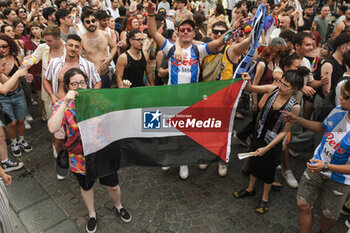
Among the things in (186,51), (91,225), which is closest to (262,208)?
(91,225)

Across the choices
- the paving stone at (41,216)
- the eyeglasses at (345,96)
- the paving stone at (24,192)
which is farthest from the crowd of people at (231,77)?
the paving stone at (41,216)

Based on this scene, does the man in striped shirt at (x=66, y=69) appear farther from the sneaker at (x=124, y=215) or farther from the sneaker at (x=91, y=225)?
the sneaker at (x=124, y=215)

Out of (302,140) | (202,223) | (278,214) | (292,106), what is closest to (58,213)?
(202,223)

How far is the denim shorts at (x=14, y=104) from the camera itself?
4.59 m

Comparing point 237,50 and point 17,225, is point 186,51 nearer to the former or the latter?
point 237,50

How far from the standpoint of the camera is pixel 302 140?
4.67 metres

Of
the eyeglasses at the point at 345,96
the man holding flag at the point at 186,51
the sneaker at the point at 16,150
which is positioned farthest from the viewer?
the sneaker at the point at 16,150

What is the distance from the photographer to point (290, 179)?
168 inches

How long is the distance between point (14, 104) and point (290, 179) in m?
4.73

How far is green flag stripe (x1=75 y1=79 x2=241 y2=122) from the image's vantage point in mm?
2895

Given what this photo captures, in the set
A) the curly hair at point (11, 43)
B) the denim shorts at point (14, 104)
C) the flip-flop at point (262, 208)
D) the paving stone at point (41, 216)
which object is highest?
the curly hair at point (11, 43)

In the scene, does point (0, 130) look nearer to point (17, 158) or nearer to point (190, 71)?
point (17, 158)

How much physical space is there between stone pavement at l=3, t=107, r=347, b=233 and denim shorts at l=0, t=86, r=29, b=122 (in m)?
0.91

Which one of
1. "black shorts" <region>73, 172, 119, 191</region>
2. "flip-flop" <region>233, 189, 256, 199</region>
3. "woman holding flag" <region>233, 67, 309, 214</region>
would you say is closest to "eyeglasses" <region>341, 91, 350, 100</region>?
"woman holding flag" <region>233, 67, 309, 214</region>
